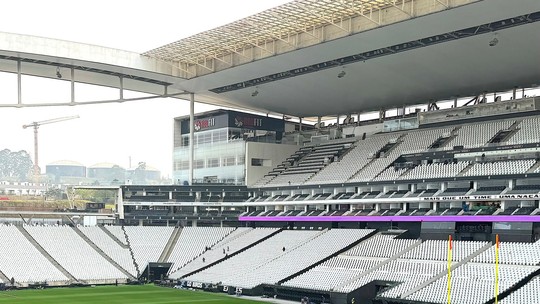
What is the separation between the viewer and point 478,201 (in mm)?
50438

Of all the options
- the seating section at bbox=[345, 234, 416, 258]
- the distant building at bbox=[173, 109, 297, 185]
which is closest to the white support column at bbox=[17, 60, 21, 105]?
the distant building at bbox=[173, 109, 297, 185]

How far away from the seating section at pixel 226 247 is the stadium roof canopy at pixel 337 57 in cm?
1394

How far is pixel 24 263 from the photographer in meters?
59.8

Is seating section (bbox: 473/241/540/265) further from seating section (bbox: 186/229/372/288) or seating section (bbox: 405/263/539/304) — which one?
seating section (bbox: 186/229/372/288)

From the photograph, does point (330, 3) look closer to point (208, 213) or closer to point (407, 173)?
point (407, 173)

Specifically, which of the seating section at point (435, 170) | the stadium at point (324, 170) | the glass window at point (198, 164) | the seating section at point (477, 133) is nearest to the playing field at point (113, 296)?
the stadium at point (324, 170)

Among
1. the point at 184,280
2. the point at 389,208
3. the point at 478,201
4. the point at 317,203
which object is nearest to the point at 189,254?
the point at 184,280

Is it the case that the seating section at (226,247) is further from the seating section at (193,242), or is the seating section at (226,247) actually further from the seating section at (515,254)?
the seating section at (515,254)

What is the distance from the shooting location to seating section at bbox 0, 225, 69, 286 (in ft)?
190

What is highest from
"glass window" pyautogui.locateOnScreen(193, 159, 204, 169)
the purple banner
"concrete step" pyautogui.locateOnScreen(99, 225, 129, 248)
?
"glass window" pyautogui.locateOnScreen(193, 159, 204, 169)

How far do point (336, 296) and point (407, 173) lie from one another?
53.7 ft

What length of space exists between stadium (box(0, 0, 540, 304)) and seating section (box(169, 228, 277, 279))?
27 centimetres

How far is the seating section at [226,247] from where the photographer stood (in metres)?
63.3

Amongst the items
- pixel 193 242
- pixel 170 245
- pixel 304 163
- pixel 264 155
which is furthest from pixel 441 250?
pixel 264 155
